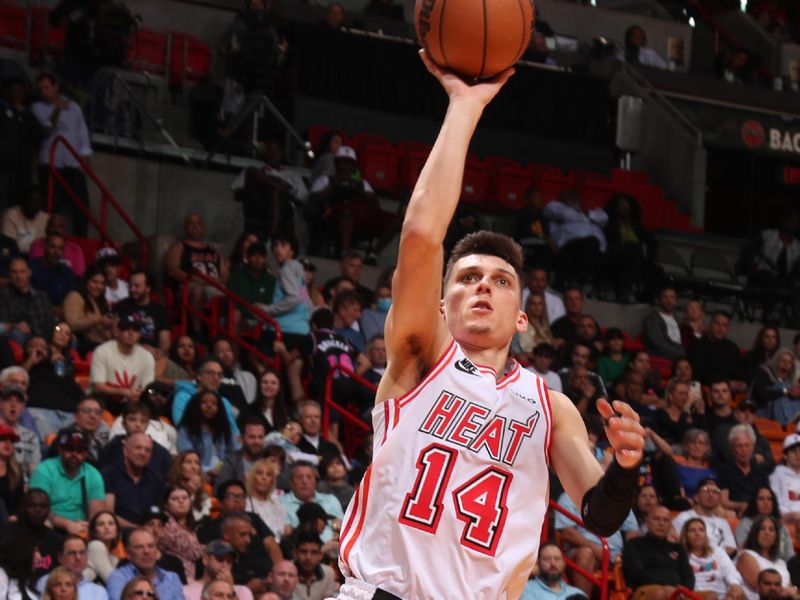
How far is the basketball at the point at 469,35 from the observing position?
445 centimetres

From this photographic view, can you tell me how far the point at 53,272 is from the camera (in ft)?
40.8

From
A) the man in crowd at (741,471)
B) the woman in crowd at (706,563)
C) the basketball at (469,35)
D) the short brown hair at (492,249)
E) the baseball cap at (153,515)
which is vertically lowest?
the woman in crowd at (706,563)

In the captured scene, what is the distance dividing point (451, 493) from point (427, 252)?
660mm

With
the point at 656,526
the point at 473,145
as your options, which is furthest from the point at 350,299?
the point at 473,145

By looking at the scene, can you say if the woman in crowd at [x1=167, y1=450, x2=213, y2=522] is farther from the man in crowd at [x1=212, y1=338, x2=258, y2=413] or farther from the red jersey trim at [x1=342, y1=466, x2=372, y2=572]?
the red jersey trim at [x1=342, y1=466, x2=372, y2=572]

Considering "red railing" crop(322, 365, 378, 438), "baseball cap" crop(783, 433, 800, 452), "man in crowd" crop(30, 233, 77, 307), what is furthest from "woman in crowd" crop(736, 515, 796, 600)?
"man in crowd" crop(30, 233, 77, 307)

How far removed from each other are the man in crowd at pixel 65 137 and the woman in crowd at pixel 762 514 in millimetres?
6398

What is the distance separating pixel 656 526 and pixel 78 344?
14.7 feet

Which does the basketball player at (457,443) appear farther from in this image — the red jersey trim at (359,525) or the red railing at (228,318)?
the red railing at (228,318)

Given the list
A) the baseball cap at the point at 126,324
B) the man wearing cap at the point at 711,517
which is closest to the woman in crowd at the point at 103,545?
the baseball cap at the point at 126,324

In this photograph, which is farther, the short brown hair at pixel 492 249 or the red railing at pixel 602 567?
the red railing at pixel 602 567

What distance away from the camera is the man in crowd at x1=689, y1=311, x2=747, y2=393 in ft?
49.2

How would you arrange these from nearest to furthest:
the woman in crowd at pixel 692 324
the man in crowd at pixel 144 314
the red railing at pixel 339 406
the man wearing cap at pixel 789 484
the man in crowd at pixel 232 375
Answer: the man in crowd at pixel 232 375
the red railing at pixel 339 406
the man in crowd at pixel 144 314
the man wearing cap at pixel 789 484
the woman in crowd at pixel 692 324

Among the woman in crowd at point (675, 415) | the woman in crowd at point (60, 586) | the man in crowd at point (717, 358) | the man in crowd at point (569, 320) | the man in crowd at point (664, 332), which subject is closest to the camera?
the woman in crowd at point (60, 586)
